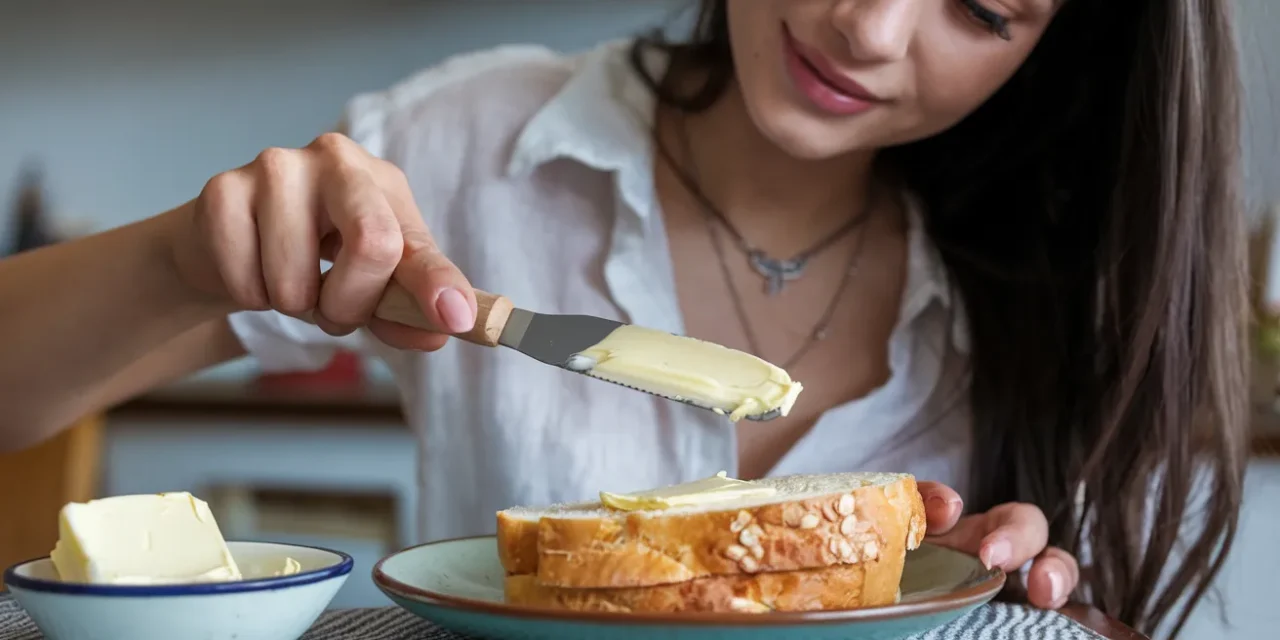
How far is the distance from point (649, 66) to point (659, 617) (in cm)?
90

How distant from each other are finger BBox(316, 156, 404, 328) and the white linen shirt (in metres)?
0.47

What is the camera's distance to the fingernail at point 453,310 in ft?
1.86

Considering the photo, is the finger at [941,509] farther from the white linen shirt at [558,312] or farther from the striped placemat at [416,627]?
the white linen shirt at [558,312]

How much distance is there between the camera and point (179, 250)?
2.40 ft

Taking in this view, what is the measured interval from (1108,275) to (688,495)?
64cm

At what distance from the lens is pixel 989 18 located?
35.2 inches

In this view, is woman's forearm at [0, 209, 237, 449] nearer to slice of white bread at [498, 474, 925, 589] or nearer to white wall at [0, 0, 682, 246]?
slice of white bread at [498, 474, 925, 589]

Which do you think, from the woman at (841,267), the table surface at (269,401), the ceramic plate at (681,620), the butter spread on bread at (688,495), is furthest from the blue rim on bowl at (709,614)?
the table surface at (269,401)

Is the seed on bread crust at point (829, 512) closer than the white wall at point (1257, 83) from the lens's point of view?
Yes

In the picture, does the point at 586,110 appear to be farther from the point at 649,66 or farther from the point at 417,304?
the point at 417,304

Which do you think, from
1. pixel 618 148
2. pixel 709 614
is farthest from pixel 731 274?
pixel 709 614

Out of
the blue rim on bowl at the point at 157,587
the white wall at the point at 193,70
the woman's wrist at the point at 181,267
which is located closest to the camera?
the blue rim on bowl at the point at 157,587

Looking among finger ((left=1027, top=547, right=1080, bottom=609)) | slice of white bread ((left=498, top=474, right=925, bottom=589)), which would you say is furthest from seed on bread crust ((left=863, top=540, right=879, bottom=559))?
finger ((left=1027, top=547, right=1080, bottom=609))

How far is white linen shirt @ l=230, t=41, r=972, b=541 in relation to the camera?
1.08 m
